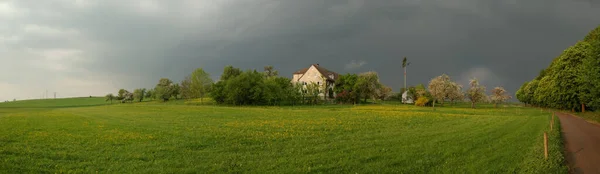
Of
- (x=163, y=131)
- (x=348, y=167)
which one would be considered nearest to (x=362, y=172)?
(x=348, y=167)

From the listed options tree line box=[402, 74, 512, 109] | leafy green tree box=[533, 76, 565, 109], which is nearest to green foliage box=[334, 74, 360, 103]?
tree line box=[402, 74, 512, 109]

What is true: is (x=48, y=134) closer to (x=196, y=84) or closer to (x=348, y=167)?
(x=348, y=167)

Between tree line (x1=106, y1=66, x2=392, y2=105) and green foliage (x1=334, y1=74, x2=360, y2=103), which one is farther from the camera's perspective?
green foliage (x1=334, y1=74, x2=360, y2=103)

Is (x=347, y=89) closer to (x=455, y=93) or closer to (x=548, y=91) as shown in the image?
(x=455, y=93)

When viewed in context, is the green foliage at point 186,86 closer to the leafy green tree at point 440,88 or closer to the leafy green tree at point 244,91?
the leafy green tree at point 244,91

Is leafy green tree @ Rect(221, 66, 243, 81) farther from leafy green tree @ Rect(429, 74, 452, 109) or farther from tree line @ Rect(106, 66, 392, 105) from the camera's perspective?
leafy green tree @ Rect(429, 74, 452, 109)

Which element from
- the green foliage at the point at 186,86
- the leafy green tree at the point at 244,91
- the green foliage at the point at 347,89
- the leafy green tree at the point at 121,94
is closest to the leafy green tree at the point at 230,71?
the green foliage at the point at 186,86

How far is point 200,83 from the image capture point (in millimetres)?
100812

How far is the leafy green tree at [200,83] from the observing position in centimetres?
9962

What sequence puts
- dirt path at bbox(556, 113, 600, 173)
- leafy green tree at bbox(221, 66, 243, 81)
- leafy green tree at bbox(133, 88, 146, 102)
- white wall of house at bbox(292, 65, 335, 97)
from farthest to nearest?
1. leafy green tree at bbox(133, 88, 146, 102)
2. leafy green tree at bbox(221, 66, 243, 81)
3. white wall of house at bbox(292, 65, 335, 97)
4. dirt path at bbox(556, 113, 600, 173)

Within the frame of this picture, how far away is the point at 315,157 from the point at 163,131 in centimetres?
1428

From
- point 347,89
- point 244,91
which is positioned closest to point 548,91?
point 347,89

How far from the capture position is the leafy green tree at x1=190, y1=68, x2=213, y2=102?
99625 millimetres

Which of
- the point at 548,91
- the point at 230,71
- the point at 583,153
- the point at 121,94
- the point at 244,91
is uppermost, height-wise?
the point at 230,71
